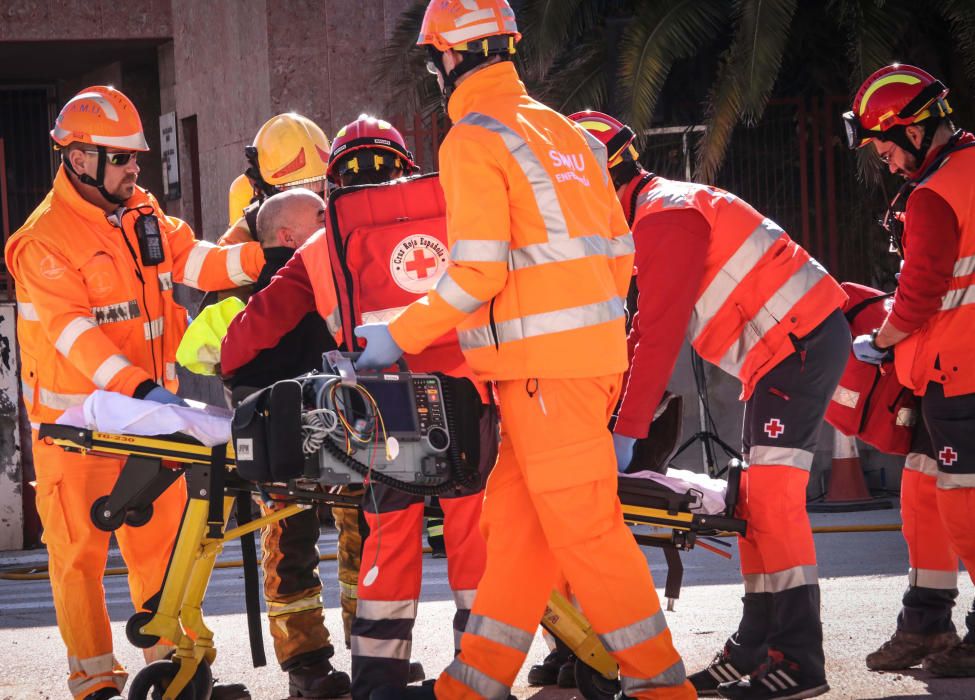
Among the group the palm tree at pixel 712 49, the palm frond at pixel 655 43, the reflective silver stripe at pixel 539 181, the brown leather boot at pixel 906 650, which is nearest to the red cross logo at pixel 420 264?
the reflective silver stripe at pixel 539 181

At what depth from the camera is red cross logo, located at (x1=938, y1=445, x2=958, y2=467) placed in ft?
17.3

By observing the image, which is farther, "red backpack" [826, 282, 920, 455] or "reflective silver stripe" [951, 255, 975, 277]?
"red backpack" [826, 282, 920, 455]

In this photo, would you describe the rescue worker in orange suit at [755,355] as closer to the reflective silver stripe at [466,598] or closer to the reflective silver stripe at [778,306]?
the reflective silver stripe at [778,306]

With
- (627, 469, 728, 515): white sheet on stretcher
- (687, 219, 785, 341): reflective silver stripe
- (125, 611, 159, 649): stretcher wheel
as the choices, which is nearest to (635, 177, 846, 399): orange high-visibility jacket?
(687, 219, 785, 341): reflective silver stripe

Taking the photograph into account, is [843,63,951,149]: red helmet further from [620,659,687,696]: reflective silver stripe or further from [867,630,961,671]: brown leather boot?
[620,659,687,696]: reflective silver stripe

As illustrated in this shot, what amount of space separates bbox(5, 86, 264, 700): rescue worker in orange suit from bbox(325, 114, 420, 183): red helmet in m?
0.81

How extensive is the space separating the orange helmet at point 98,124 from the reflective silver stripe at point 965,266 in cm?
293

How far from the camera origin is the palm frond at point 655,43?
11.0 meters

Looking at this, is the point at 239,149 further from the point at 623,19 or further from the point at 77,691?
the point at 77,691

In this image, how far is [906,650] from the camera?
5355mm

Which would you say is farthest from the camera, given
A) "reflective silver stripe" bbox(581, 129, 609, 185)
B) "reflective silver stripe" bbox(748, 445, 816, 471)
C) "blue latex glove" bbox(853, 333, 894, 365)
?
"blue latex glove" bbox(853, 333, 894, 365)

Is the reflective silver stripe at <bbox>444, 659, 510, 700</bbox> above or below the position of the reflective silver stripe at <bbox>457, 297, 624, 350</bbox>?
below

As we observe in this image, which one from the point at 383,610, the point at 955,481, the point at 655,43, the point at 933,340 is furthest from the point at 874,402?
the point at 655,43

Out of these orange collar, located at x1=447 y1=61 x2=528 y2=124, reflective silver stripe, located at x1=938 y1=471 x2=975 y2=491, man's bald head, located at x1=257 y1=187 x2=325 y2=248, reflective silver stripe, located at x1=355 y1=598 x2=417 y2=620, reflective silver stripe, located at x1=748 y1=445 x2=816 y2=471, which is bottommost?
reflective silver stripe, located at x1=355 y1=598 x2=417 y2=620
